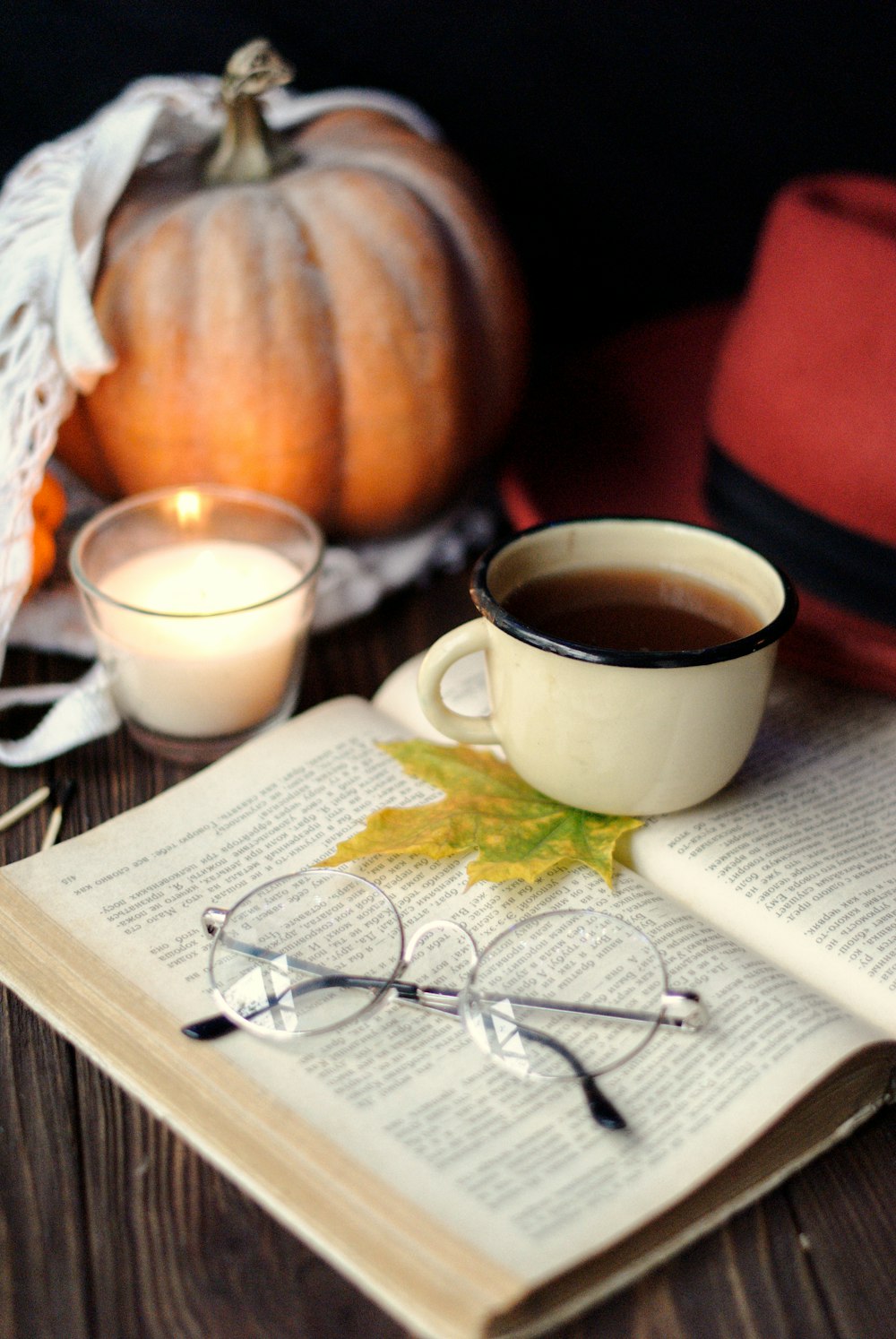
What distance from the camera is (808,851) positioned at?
62 cm

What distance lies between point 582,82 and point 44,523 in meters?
0.60

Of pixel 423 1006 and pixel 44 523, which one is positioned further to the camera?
pixel 44 523

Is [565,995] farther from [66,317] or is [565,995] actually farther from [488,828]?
[66,317]

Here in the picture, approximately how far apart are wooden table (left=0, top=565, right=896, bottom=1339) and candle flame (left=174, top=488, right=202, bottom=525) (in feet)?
1.22

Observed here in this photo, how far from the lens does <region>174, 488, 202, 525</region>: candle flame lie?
2.58 ft

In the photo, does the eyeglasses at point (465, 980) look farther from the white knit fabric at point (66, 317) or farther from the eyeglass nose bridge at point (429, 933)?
the white knit fabric at point (66, 317)

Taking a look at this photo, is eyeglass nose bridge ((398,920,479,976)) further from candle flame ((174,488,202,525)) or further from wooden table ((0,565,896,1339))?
candle flame ((174,488,202,525))

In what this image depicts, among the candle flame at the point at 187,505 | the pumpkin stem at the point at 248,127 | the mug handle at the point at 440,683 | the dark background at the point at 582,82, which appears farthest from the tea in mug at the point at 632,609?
the dark background at the point at 582,82

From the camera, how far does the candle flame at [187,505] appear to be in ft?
2.58

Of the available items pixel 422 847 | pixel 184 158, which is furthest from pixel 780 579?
pixel 184 158

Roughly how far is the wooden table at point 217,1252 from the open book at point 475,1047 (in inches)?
0.7

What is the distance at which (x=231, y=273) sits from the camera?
0.78 meters

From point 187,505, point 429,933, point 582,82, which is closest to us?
point 429,933

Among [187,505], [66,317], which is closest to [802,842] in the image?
[187,505]
